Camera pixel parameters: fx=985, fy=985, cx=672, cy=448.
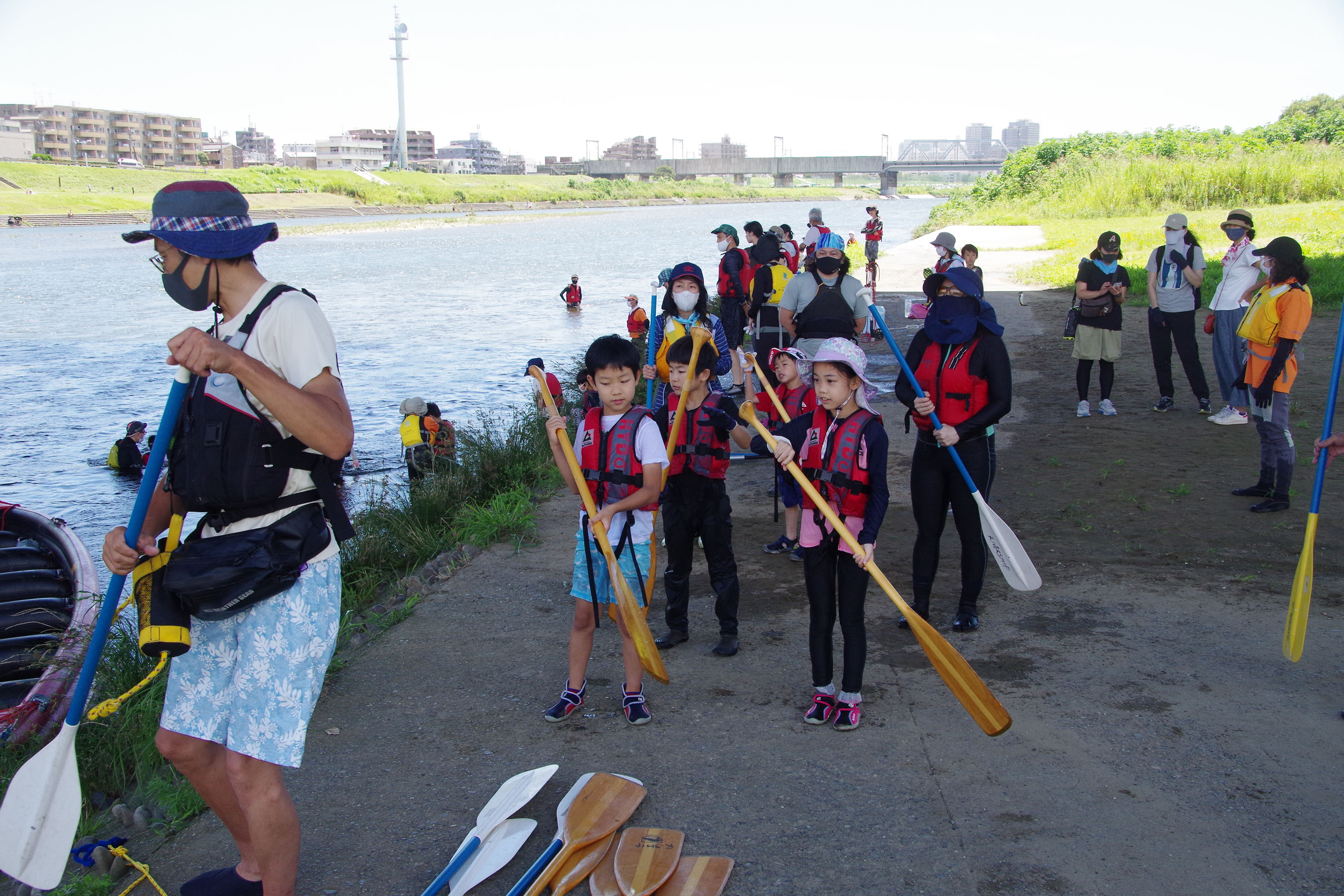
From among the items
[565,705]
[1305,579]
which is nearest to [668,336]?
[565,705]

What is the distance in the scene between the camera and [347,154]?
16188 centimetres

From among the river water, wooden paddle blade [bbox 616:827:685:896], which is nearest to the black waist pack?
wooden paddle blade [bbox 616:827:685:896]

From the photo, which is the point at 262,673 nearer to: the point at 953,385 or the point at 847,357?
the point at 847,357

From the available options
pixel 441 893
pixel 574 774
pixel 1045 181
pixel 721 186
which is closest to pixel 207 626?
pixel 441 893

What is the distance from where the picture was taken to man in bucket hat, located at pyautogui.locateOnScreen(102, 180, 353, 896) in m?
2.43

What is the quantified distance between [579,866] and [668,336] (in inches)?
152

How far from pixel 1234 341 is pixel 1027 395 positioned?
2.47 m

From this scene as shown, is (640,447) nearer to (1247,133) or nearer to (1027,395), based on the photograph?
(1027,395)

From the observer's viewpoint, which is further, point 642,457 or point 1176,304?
point 1176,304

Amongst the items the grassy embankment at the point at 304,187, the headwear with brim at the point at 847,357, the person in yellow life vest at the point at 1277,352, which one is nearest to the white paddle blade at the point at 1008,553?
the headwear with brim at the point at 847,357

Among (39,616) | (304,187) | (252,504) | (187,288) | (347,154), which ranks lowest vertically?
(39,616)

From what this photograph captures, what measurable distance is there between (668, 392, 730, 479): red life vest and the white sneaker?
6.25 metres

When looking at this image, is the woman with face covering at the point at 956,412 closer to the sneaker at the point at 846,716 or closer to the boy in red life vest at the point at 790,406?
Result: the boy in red life vest at the point at 790,406

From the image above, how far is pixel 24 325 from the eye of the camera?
24.8 metres
